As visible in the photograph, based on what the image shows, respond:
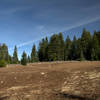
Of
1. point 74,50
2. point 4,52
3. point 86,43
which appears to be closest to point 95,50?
point 86,43

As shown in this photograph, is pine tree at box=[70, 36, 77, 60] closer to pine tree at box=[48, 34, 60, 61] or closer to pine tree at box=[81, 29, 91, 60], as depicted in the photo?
pine tree at box=[81, 29, 91, 60]

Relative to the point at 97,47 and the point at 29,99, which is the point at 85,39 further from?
the point at 29,99

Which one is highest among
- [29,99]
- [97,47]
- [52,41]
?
[52,41]

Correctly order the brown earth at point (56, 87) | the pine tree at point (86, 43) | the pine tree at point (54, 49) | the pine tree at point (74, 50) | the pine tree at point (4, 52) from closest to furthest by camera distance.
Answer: the brown earth at point (56, 87)
the pine tree at point (86, 43)
the pine tree at point (54, 49)
the pine tree at point (74, 50)
the pine tree at point (4, 52)

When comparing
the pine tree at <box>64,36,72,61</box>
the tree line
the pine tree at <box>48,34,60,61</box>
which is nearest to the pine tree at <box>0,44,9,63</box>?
the tree line

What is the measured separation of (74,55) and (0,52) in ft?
137

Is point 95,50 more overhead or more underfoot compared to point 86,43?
more underfoot

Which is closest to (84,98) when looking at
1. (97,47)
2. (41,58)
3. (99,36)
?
(97,47)

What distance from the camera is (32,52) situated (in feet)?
220

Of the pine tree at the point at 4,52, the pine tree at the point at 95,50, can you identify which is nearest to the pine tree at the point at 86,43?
the pine tree at the point at 95,50

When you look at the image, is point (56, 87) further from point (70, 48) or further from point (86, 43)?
point (70, 48)

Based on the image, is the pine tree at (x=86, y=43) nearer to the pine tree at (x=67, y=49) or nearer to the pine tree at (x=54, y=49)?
the pine tree at (x=67, y=49)

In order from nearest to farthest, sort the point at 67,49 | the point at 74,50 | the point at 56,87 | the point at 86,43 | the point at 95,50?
the point at 56,87, the point at 95,50, the point at 86,43, the point at 74,50, the point at 67,49

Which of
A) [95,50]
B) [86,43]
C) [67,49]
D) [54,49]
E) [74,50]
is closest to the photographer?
[95,50]
